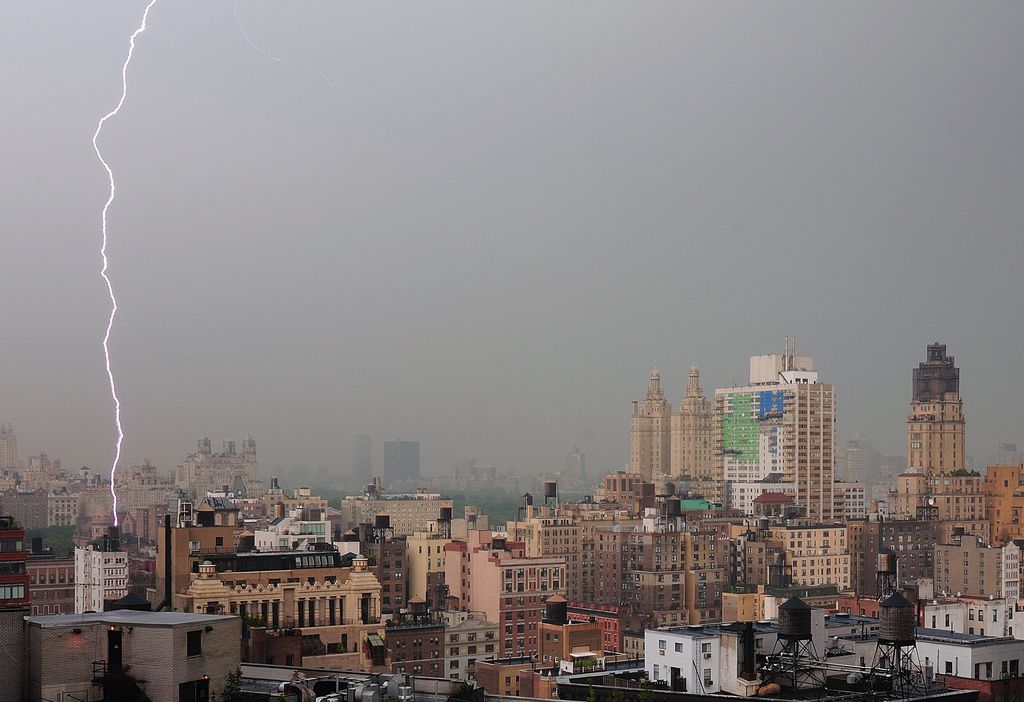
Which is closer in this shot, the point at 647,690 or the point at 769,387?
the point at 647,690

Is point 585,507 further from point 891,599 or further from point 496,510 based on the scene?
point 891,599

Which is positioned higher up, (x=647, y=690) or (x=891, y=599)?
(x=891, y=599)

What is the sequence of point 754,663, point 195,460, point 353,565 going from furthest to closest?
1. point 195,460
2. point 353,565
3. point 754,663

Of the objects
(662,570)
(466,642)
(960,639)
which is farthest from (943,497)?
(960,639)

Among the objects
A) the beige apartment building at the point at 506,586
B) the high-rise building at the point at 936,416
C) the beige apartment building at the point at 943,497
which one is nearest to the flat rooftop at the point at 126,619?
the beige apartment building at the point at 506,586

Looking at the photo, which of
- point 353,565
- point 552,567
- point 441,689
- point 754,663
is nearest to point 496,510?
point 552,567
